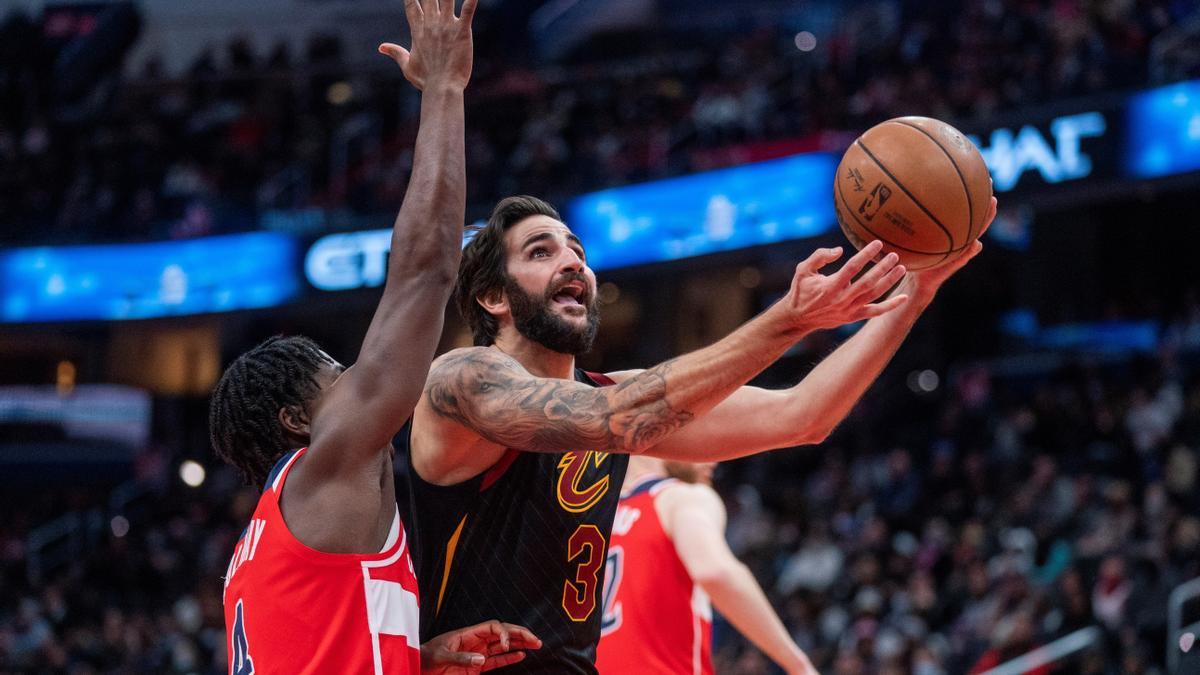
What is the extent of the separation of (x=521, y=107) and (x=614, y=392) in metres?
17.9

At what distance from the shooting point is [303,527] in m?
2.83

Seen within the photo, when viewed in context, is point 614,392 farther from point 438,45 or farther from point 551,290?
point 438,45

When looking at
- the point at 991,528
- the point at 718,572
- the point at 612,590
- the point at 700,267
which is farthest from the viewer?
the point at 700,267

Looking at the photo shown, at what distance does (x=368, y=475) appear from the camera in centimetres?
284

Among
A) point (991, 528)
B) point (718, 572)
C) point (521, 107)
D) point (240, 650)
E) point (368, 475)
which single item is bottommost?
point (991, 528)

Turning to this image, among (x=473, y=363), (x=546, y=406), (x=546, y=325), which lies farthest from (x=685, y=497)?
(x=546, y=406)

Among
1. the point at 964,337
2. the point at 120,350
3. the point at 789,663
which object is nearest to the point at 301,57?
the point at 120,350

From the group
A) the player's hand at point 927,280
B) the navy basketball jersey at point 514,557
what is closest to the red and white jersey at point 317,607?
the navy basketball jersey at point 514,557

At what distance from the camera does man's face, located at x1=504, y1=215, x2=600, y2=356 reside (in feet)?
11.6

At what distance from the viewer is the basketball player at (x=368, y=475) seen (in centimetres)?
275

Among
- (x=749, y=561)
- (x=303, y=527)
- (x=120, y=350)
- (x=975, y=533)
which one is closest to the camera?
(x=303, y=527)

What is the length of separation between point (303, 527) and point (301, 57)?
73.6 feet

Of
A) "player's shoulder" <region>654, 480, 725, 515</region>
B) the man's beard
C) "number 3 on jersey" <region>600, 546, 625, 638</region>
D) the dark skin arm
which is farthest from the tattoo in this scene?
"player's shoulder" <region>654, 480, 725, 515</region>

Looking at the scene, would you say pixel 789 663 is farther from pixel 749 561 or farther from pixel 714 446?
pixel 749 561
